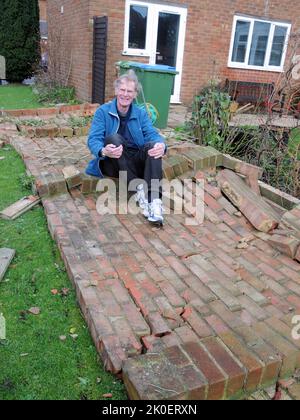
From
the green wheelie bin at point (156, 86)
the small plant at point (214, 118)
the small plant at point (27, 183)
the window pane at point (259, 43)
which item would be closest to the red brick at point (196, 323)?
the small plant at point (27, 183)

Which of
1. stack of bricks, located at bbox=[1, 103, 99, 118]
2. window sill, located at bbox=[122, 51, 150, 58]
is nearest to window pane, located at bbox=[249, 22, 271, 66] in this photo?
window sill, located at bbox=[122, 51, 150, 58]

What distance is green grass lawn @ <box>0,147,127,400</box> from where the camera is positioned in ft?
6.12

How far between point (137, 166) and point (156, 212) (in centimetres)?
55

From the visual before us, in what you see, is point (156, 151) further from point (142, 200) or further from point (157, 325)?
point (157, 325)

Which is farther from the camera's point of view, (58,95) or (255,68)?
(255,68)

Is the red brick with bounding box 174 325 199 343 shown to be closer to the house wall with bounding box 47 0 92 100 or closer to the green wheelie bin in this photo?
the green wheelie bin

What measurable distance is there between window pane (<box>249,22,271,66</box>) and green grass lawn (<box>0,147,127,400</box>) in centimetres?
931

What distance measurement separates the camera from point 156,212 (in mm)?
3332

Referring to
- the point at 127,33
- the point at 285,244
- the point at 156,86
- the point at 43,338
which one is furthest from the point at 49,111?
the point at 43,338

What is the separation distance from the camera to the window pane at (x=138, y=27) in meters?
8.62

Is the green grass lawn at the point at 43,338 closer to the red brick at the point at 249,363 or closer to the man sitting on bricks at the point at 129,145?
the red brick at the point at 249,363

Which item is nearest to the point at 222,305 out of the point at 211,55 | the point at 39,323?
the point at 39,323

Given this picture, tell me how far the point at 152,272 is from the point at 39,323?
841 mm
